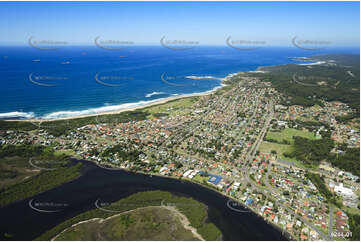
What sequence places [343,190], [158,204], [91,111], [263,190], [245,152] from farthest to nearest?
[91,111] → [245,152] → [263,190] → [343,190] → [158,204]

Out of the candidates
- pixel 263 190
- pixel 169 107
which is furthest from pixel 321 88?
pixel 263 190

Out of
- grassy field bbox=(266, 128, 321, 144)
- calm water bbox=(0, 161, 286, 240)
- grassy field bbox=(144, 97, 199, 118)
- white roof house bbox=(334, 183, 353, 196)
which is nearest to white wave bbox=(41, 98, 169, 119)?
grassy field bbox=(144, 97, 199, 118)

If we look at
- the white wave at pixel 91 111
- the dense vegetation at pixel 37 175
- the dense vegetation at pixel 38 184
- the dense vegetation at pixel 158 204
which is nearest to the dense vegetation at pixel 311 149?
the dense vegetation at pixel 158 204

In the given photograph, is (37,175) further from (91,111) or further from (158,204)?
(91,111)

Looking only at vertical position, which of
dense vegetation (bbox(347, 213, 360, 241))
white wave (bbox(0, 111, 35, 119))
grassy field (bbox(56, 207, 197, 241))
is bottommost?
grassy field (bbox(56, 207, 197, 241))

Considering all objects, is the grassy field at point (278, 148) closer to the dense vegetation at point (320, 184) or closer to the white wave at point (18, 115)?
the dense vegetation at point (320, 184)

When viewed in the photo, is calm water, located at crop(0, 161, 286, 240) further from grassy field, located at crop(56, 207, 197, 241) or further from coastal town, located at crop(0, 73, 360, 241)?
grassy field, located at crop(56, 207, 197, 241)
